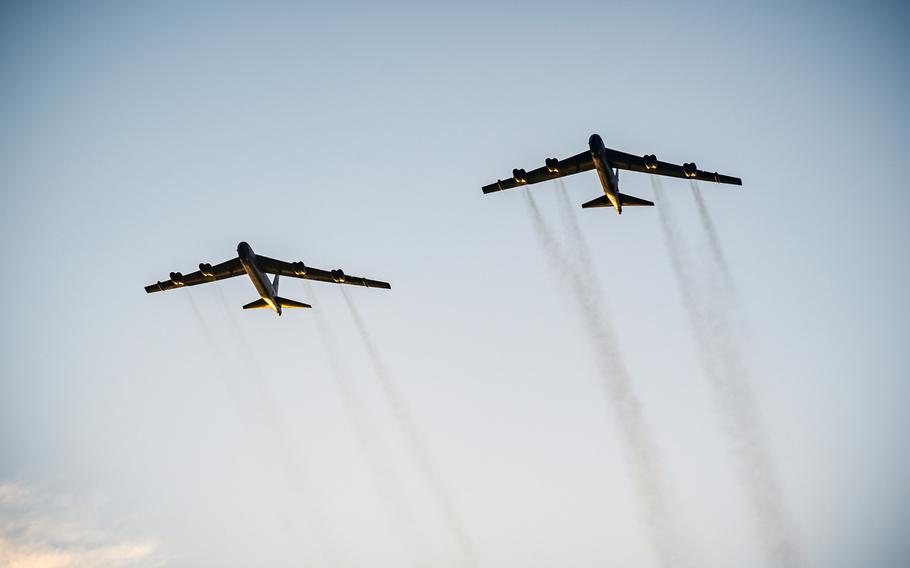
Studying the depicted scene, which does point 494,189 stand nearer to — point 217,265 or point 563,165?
point 563,165

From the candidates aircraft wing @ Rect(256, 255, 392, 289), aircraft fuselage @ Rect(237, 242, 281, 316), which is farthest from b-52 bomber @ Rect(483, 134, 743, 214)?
aircraft fuselage @ Rect(237, 242, 281, 316)

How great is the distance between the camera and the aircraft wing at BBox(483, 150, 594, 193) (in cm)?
6706

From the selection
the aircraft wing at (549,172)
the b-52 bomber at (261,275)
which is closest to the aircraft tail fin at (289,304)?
the b-52 bomber at (261,275)

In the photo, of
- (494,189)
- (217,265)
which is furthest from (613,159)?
(217,265)

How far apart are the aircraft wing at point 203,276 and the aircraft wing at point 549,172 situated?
23790 mm

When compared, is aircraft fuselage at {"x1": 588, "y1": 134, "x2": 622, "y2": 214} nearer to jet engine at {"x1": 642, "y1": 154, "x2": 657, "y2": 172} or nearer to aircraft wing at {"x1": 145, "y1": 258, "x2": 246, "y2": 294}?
jet engine at {"x1": 642, "y1": 154, "x2": 657, "y2": 172}

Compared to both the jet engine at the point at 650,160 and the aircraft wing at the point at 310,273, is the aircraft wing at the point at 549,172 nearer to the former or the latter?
the jet engine at the point at 650,160

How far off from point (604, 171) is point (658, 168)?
714cm

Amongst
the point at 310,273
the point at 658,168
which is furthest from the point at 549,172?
the point at 310,273

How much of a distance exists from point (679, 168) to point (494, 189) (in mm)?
16667

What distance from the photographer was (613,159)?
214 ft

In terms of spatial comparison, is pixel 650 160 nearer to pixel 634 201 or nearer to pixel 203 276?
pixel 634 201

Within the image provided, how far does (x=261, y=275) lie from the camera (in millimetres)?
64250

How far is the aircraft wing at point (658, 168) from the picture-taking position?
6556 cm
